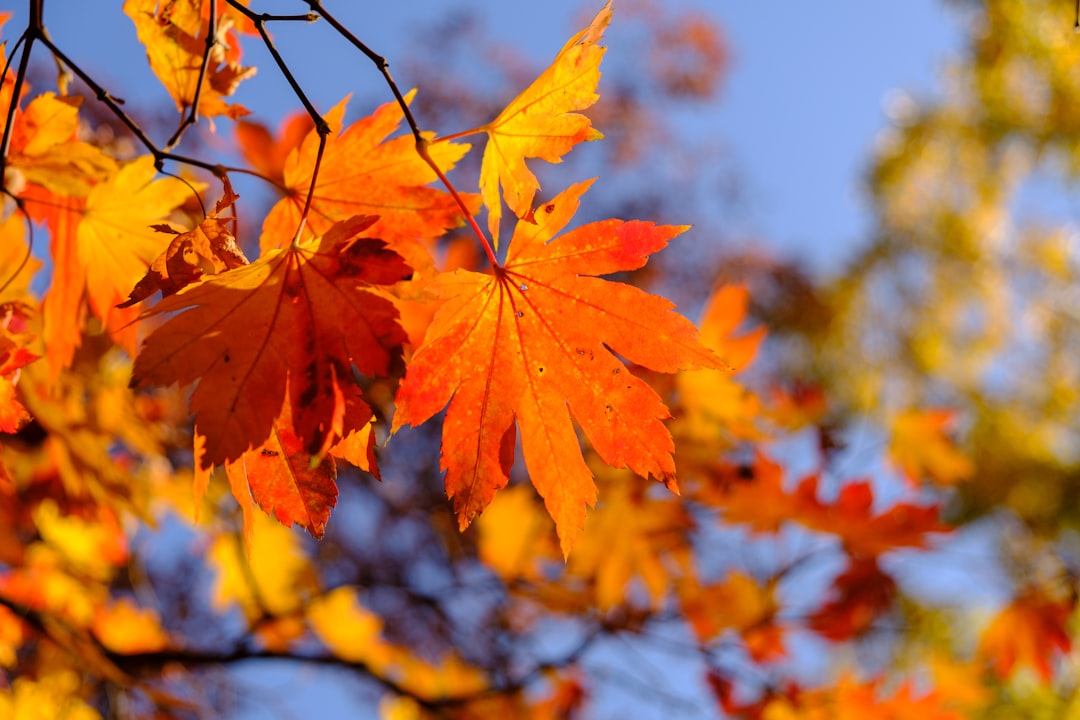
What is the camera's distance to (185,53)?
0.86 metres

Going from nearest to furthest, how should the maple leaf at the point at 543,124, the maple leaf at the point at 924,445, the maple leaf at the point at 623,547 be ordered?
the maple leaf at the point at 543,124
the maple leaf at the point at 623,547
the maple leaf at the point at 924,445

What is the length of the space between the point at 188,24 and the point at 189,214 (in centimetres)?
28

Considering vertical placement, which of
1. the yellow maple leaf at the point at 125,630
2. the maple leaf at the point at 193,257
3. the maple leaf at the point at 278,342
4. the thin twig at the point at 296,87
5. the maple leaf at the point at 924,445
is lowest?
Result: the maple leaf at the point at 278,342

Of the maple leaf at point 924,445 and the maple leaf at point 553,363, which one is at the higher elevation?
the maple leaf at point 924,445

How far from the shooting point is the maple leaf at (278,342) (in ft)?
1.89

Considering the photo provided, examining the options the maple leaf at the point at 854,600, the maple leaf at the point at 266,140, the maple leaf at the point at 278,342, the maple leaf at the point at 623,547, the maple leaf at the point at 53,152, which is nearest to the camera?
the maple leaf at the point at 278,342

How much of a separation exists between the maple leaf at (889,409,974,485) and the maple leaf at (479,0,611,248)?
175cm

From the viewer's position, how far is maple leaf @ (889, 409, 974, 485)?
215cm

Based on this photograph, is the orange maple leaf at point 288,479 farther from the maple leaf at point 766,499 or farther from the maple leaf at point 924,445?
the maple leaf at point 924,445

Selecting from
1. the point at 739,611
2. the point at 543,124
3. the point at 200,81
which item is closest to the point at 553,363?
the point at 543,124

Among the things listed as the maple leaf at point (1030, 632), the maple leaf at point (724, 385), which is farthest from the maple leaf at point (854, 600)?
the maple leaf at point (724, 385)

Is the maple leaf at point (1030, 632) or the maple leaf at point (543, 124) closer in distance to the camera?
the maple leaf at point (543, 124)

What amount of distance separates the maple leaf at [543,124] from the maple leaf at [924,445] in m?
1.75

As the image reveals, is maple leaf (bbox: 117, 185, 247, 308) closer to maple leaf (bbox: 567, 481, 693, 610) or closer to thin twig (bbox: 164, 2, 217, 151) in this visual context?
thin twig (bbox: 164, 2, 217, 151)
